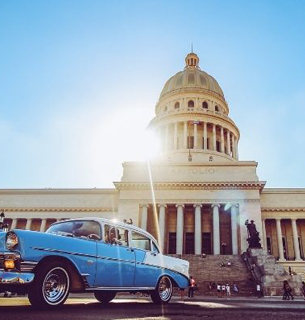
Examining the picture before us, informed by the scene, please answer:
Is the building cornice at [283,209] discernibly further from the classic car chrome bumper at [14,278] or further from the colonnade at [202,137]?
the classic car chrome bumper at [14,278]

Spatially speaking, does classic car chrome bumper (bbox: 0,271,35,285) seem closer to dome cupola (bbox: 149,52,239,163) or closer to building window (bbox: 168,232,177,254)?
building window (bbox: 168,232,177,254)

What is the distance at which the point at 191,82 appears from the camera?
64.8m

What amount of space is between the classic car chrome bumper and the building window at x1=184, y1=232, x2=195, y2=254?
3941cm

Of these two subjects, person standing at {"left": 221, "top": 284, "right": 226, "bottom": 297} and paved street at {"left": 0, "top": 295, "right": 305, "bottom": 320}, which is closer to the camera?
paved street at {"left": 0, "top": 295, "right": 305, "bottom": 320}

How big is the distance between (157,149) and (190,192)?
58.8 ft

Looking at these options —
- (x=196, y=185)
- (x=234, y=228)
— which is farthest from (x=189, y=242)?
(x=196, y=185)

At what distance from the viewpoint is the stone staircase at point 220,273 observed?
27.4m

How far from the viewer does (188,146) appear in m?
57.7

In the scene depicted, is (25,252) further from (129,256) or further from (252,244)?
(252,244)

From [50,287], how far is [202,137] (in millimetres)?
53632

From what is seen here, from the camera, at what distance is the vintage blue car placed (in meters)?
6.17

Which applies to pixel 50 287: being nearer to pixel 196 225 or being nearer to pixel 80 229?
pixel 80 229

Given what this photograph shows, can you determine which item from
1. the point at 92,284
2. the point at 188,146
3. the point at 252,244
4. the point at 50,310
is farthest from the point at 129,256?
the point at 188,146

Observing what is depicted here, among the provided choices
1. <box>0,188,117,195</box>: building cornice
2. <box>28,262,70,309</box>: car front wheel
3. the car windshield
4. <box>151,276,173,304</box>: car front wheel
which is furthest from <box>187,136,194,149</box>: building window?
<box>28,262,70,309</box>: car front wheel
